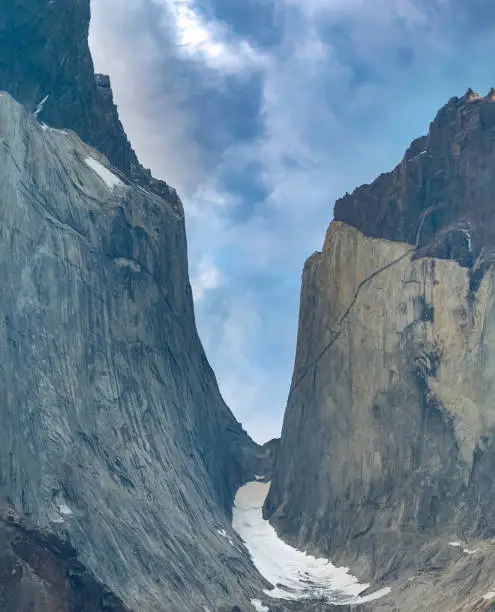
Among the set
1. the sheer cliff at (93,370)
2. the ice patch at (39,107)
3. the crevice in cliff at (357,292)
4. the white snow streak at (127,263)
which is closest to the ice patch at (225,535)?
the sheer cliff at (93,370)

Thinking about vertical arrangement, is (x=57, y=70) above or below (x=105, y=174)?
above

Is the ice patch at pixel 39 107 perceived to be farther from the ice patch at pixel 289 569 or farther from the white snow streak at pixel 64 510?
the ice patch at pixel 289 569

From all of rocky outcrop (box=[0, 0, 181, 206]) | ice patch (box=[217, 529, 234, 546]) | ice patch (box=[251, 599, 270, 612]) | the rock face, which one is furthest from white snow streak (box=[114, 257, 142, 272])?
ice patch (box=[251, 599, 270, 612])

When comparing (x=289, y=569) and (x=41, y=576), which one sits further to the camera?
(x=289, y=569)

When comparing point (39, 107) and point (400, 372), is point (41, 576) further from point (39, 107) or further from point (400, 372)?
point (39, 107)

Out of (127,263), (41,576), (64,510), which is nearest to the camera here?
(41,576)

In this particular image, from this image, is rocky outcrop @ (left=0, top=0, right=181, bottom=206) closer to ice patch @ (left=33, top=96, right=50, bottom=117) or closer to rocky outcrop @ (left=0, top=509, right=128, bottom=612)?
ice patch @ (left=33, top=96, right=50, bottom=117)

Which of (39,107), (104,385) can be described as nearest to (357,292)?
(104,385)
